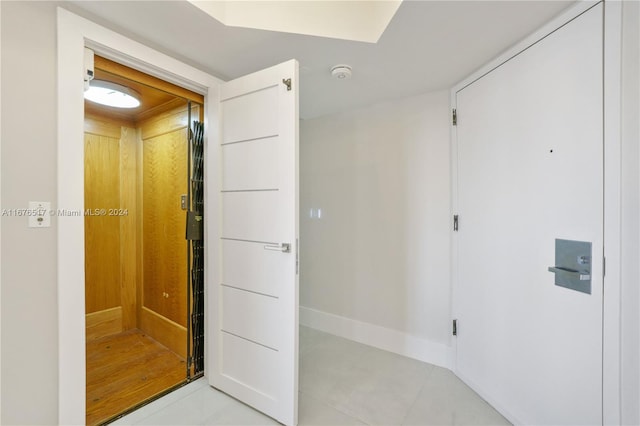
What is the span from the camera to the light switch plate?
1.24 meters

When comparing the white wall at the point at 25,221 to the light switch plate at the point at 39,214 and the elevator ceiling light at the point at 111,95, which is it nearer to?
the light switch plate at the point at 39,214

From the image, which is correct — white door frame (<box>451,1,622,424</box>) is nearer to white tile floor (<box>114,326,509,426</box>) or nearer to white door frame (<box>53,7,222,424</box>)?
white tile floor (<box>114,326,509,426</box>)

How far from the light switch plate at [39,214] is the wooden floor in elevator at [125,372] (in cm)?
121

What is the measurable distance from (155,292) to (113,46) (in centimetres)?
207

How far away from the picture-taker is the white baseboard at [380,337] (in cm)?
223

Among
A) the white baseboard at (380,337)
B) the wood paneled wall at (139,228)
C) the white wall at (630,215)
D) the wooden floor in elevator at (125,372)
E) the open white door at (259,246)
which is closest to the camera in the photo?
the white wall at (630,215)

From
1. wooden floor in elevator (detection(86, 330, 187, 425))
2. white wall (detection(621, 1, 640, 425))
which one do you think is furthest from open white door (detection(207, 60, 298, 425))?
white wall (detection(621, 1, 640, 425))

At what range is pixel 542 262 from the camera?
1.49 meters

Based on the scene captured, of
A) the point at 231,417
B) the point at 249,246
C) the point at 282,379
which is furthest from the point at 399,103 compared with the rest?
the point at 231,417

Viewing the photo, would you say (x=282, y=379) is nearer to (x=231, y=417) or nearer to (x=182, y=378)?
(x=231, y=417)

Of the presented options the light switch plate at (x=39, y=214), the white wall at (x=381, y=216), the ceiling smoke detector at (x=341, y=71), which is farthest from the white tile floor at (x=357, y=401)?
the ceiling smoke detector at (x=341, y=71)

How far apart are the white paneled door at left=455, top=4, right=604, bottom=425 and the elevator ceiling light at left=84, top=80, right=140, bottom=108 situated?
2.63 m

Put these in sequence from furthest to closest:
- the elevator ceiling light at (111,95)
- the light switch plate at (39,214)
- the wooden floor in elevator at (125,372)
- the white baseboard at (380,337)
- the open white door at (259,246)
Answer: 1. the white baseboard at (380,337)
2. the elevator ceiling light at (111,95)
3. the wooden floor in elevator at (125,372)
4. the open white door at (259,246)
5. the light switch plate at (39,214)

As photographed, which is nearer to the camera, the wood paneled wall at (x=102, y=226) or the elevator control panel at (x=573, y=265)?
the elevator control panel at (x=573, y=265)
